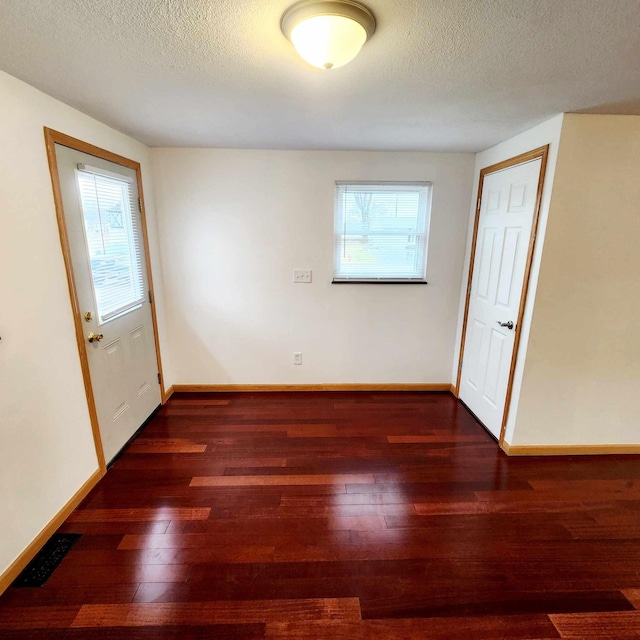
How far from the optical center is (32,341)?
163cm

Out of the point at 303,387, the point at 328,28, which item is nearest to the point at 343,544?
the point at 303,387

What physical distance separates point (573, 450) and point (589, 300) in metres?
1.11

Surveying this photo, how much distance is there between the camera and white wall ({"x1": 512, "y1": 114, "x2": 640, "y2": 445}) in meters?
1.96

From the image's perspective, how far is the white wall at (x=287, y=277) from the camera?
9.39 ft

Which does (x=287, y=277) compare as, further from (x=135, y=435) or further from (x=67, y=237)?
(x=135, y=435)

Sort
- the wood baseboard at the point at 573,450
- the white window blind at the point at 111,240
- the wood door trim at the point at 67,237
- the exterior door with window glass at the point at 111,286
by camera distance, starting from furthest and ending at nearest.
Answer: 1. the wood baseboard at the point at 573,450
2. the white window blind at the point at 111,240
3. the exterior door with window glass at the point at 111,286
4. the wood door trim at the point at 67,237

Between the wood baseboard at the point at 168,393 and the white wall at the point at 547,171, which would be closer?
the white wall at the point at 547,171

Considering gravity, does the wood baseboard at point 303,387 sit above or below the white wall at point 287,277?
below

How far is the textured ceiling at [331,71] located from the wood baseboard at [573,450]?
7.04 ft

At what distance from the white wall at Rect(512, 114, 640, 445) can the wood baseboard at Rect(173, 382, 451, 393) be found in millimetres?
1074

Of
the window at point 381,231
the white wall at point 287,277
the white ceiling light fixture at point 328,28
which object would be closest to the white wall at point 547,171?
the white wall at point 287,277

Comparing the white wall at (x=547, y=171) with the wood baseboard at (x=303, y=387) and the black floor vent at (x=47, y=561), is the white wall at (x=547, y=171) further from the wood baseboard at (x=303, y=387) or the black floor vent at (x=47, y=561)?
the black floor vent at (x=47, y=561)

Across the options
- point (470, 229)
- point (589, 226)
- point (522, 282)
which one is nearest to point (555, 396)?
point (522, 282)

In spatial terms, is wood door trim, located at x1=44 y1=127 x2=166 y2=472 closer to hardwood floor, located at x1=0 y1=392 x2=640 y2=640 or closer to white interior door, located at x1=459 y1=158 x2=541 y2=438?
hardwood floor, located at x1=0 y1=392 x2=640 y2=640
